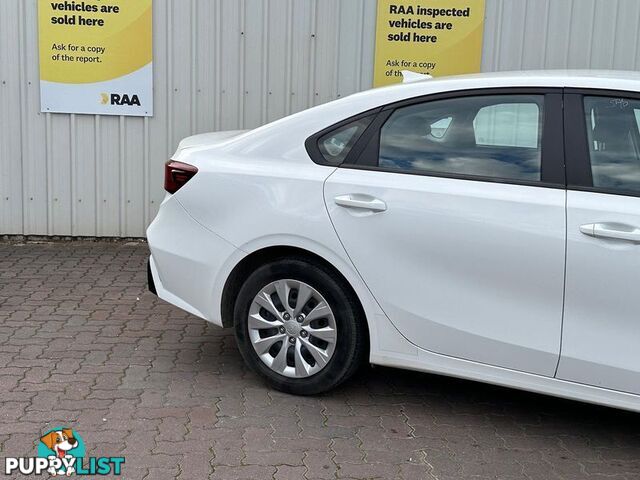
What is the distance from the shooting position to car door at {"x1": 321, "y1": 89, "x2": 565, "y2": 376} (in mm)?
3742

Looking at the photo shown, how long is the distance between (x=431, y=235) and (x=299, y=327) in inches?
35.2

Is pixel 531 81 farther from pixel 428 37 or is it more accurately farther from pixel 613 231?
pixel 428 37

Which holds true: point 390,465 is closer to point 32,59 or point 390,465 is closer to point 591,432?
point 591,432

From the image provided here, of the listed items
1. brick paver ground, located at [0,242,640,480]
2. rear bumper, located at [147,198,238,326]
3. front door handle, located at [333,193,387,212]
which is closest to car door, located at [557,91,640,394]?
brick paver ground, located at [0,242,640,480]

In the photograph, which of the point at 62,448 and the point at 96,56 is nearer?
the point at 62,448

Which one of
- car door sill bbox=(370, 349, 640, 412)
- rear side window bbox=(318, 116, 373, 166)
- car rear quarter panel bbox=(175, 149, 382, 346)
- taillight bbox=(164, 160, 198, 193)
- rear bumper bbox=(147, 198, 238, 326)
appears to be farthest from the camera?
taillight bbox=(164, 160, 198, 193)

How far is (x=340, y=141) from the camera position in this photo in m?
4.28

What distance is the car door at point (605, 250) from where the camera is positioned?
356 centimetres

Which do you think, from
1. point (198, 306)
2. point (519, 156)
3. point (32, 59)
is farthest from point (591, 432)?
point (32, 59)

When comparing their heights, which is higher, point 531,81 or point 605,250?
point 531,81

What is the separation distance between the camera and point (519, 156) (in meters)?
3.91

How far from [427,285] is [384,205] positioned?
0.45 m

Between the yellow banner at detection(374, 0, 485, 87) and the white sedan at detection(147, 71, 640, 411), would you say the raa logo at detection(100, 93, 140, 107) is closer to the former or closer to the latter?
the yellow banner at detection(374, 0, 485, 87)

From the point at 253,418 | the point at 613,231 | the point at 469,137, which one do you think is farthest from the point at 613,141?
the point at 253,418
